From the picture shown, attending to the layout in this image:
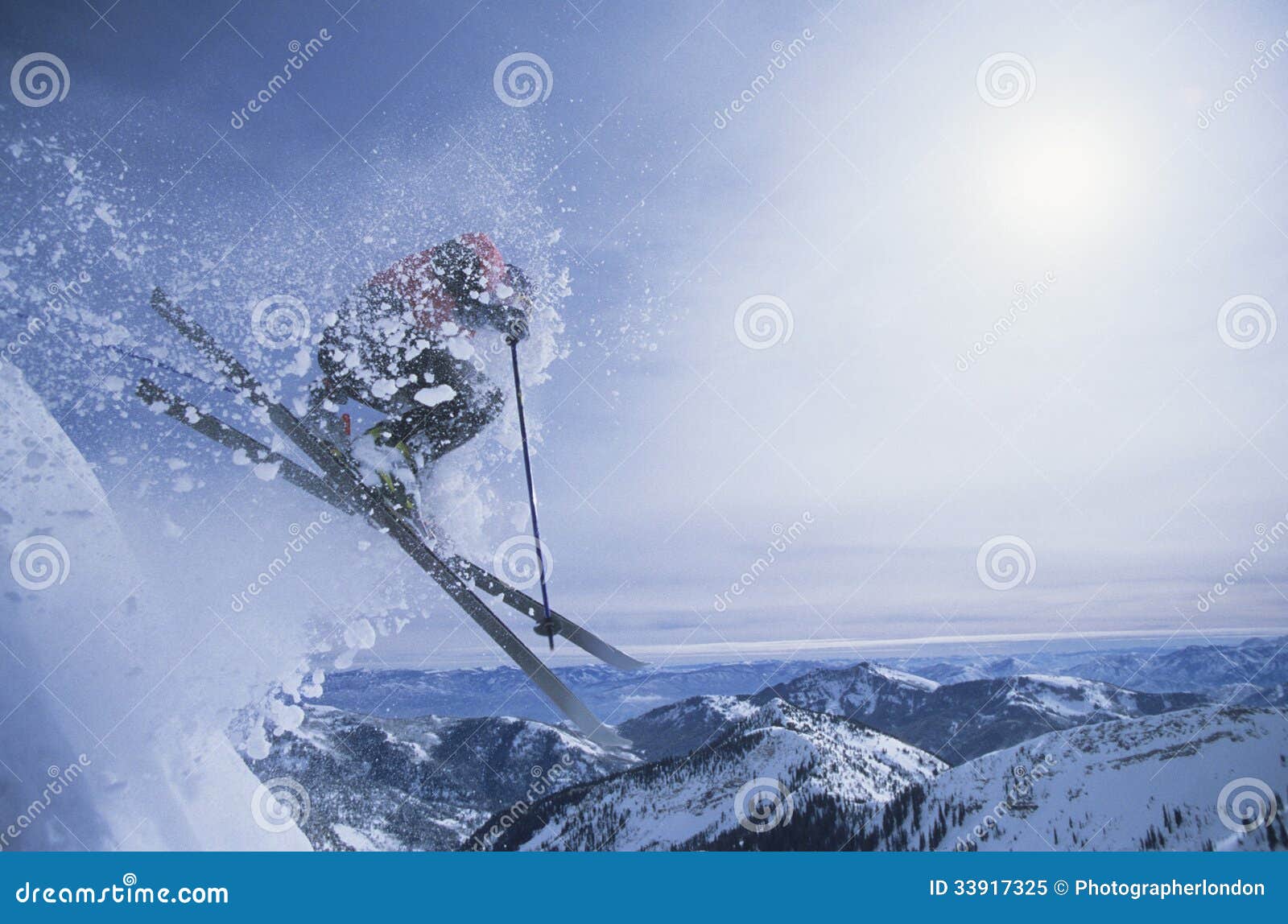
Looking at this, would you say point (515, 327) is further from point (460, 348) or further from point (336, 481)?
point (336, 481)

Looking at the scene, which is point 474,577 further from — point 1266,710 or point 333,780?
point 333,780

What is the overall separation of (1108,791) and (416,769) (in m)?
11.7

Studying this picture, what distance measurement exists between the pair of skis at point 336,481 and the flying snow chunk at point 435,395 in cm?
71

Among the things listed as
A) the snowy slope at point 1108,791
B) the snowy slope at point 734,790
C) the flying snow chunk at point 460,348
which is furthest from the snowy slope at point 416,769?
the flying snow chunk at point 460,348

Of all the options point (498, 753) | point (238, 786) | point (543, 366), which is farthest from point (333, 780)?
point (543, 366)

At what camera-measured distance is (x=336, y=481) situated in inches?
171

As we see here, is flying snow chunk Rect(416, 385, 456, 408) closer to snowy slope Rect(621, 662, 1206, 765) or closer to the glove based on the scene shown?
the glove

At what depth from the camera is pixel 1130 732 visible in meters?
6.34

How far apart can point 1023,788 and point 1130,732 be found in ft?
5.21

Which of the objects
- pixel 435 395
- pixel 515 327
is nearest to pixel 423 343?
pixel 435 395

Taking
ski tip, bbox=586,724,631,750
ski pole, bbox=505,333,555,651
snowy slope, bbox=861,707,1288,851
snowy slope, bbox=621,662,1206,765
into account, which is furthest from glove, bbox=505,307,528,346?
snowy slope, bbox=621,662,1206,765

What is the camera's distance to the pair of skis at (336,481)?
4320 mm

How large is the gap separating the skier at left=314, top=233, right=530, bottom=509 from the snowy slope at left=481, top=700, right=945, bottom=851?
15.5 ft

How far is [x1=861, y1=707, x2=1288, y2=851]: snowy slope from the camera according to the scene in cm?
553
